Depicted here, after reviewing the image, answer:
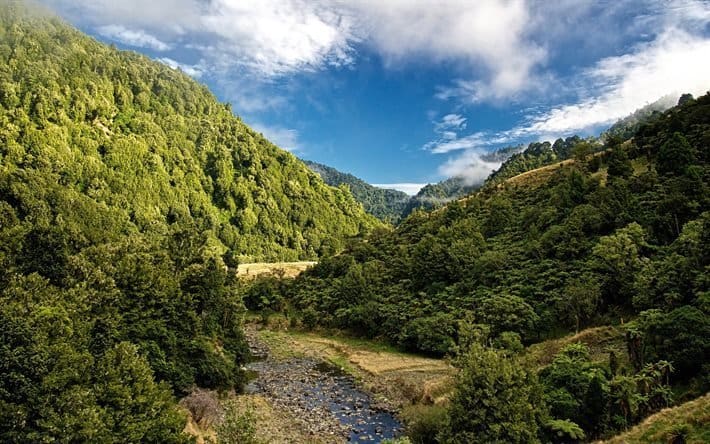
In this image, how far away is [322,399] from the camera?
45500 mm

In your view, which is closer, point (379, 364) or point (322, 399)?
point (322, 399)

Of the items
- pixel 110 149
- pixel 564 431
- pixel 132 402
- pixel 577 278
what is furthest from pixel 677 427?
pixel 110 149

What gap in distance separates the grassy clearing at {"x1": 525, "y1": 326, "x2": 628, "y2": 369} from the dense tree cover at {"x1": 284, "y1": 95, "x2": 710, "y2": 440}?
9.55 ft

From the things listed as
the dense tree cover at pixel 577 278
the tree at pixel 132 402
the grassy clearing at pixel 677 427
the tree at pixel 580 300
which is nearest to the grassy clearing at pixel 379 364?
the dense tree cover at pixel 577 278

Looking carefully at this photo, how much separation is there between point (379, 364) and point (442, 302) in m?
13.5

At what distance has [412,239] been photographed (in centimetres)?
9681

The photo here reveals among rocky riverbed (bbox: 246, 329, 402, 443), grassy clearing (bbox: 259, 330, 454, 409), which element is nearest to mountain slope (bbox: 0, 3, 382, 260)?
grassy clearing (bbox: 259, 330, 454, 409)

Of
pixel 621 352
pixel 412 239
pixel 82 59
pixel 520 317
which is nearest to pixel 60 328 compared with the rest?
pixel 621 352

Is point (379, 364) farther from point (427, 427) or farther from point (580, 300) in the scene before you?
point (427, 427)

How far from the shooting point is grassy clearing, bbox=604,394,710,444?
19.4m

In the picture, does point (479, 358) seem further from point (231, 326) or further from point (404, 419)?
point (231, 326)

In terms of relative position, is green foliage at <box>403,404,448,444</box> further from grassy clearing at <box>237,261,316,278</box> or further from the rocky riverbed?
grassy clearing at <box>237,261,316,278</box>

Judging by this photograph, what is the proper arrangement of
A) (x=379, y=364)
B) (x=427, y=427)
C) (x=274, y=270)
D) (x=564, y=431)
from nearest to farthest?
(x=564, y=431), (x=427, y=427), (x=379, y=364), (x=274, y=270)

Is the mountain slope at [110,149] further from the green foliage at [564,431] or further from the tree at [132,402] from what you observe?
the green foliage at [564,431]
